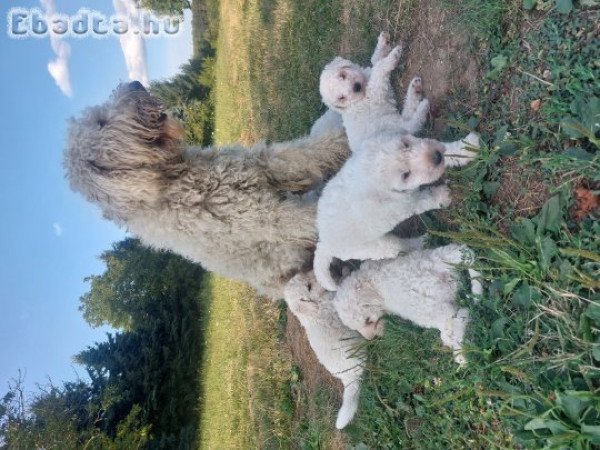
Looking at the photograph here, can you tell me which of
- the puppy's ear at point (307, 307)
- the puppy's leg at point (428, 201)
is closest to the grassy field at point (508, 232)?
the puppy's leg at point (428, 201)

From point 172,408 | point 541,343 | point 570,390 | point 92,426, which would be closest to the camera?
point 570,390

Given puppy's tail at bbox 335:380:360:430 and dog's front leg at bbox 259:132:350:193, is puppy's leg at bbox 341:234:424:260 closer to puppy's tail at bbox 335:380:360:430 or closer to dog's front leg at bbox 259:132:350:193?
dog's front leg at bbox 259:132:350:193

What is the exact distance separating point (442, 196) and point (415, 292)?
2.22ft

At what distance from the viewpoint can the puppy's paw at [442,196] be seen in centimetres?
385

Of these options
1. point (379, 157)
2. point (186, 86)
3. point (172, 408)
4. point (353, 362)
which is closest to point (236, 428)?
point (172, 408)

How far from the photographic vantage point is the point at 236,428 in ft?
32.4

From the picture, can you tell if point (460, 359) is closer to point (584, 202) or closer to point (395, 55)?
point (584, 202)

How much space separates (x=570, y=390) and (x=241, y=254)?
124 inches

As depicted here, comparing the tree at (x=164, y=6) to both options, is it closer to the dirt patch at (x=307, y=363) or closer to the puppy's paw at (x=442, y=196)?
the dirt patch at (x=307, y=363)

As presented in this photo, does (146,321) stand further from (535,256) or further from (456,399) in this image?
(535,256)

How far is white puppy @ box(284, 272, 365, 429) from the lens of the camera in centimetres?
499

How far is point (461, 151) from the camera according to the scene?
3803mm

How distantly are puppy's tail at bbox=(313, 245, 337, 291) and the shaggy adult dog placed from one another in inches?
23.1

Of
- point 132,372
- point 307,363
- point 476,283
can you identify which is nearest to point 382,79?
point 476,283
